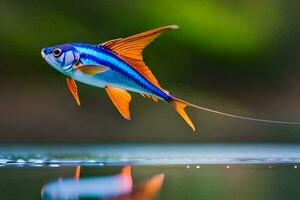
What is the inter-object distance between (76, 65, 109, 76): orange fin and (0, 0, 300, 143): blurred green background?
0.45m

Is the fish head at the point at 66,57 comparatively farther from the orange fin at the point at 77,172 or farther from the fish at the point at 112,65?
the orange fin at the point at 77,172

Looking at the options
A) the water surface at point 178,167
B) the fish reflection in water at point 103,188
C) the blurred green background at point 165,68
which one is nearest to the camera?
the fish reflection in water at point 103,188

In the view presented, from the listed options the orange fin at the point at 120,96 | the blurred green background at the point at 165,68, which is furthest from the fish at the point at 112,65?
the blurred green background at the point at 165,68

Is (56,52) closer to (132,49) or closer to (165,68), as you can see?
(132,49)

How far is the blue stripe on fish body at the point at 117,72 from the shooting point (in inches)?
66.5

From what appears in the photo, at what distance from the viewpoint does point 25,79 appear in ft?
7.20

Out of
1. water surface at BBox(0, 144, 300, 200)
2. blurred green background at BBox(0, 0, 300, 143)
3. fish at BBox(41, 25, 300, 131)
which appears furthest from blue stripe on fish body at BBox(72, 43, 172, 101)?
blurred green background at BBox(0, 0, 300, 143)

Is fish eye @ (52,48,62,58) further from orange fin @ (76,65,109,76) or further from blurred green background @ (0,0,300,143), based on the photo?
blurred green background @ (0,0,300,143)

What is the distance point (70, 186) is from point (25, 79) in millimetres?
923

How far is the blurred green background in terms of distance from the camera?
218 centimetres

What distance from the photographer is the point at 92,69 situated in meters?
1.68

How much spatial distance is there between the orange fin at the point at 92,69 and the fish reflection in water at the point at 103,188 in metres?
0.29

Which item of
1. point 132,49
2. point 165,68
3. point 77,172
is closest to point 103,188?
point 77,172

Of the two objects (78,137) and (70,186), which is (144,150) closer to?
(78,137)
